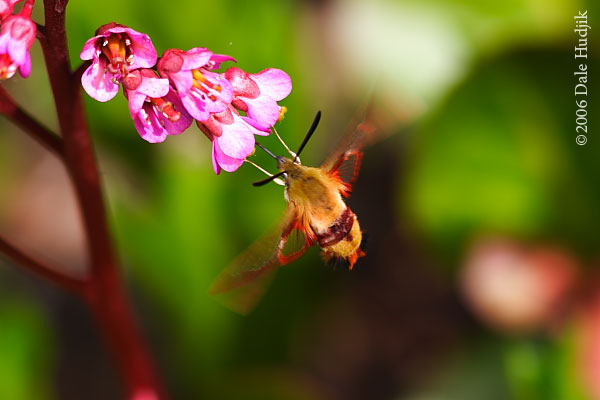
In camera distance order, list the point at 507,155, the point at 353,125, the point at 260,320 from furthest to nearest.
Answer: the point at 260,320 → the point at 507,155 → the point at 353,125

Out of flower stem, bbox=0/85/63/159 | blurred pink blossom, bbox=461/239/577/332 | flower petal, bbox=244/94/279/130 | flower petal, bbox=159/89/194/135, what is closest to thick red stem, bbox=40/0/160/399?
flower stem, bbox=0/85/63/159

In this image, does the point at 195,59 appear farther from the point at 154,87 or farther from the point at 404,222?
the point at 404,222

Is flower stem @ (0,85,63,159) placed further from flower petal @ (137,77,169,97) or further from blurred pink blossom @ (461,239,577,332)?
blurred pink blossom @ (461,239,577,332)

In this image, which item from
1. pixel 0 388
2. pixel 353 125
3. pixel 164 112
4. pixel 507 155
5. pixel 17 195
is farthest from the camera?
pixel 17 195

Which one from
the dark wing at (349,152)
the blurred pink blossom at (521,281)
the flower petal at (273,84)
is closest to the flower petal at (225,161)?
the flower petal at (273,84)

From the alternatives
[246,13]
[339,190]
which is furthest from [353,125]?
[246,13]

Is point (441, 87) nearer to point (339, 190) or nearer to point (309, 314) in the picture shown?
point (309, 314)

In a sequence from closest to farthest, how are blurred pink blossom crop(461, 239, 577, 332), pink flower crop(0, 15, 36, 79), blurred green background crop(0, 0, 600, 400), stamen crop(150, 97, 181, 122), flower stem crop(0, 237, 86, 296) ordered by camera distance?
pink flower crop(0, 15, 36, 79)
stamen crop(150, 97, 181, 122)
flower stem crop(0, 237, 86, 296)
blurred green background crop(0, 0, 600, 400)
blurred pink blossom crop(461, 239, 577, 332)
